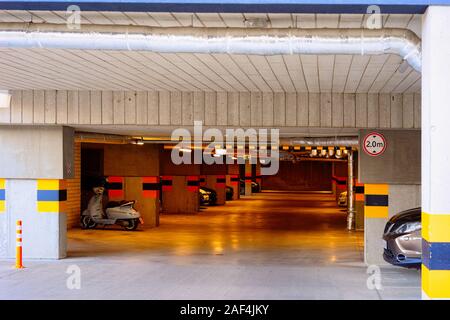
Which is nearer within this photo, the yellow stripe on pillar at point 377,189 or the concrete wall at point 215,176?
the yellow stripe on pillar at point 377,189

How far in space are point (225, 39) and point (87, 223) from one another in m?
13.1

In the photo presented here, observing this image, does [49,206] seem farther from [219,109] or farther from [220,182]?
[220,182]

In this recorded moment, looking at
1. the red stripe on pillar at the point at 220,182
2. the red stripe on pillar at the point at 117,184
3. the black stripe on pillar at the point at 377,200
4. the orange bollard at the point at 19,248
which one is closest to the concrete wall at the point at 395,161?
the black stripe on pillar at the point at 377,200

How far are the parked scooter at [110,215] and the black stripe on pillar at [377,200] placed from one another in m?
7.98

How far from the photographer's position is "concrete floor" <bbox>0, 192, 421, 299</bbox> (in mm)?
8500

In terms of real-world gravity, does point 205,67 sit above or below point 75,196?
above

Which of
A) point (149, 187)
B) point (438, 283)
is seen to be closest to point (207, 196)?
point (149, 187)

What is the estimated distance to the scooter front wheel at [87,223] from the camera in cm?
1805

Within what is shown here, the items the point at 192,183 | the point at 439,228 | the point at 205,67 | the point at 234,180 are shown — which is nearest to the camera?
the point at 439,228

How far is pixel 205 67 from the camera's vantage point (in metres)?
8.42

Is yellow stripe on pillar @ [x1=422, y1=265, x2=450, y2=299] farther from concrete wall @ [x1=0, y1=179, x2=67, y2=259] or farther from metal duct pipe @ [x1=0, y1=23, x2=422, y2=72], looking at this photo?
concrete wall @ [x1=0, y1=179, x2=67, y2=259]

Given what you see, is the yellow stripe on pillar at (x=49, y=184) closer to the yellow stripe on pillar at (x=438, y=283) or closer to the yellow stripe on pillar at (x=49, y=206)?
the yellow stripe on pillar at (x=49, y=206)

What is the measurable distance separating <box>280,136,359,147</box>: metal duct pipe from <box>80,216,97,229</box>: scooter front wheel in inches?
224

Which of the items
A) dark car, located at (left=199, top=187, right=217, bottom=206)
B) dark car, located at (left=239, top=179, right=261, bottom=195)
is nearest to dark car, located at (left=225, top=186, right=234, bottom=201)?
dark car, located at (left=199, top=187, right=217, bottom=206)
